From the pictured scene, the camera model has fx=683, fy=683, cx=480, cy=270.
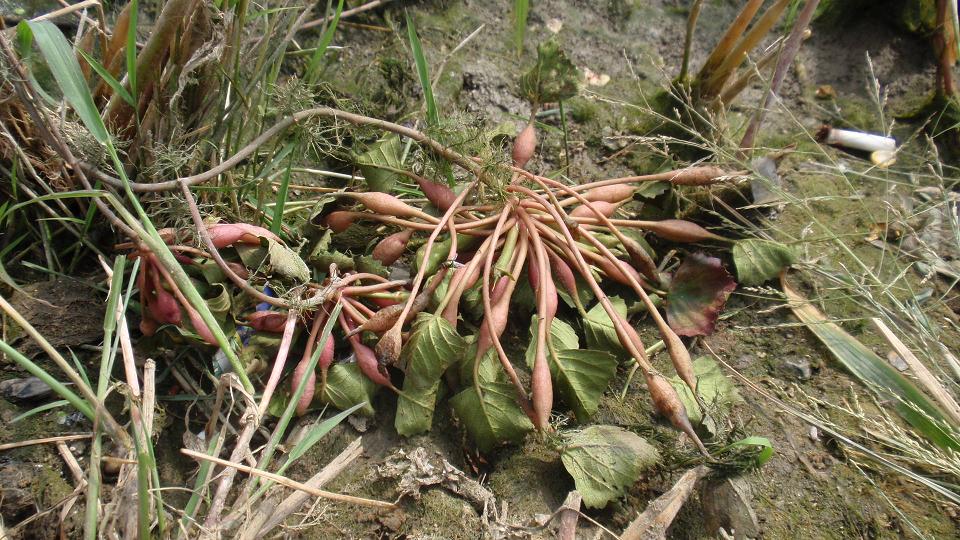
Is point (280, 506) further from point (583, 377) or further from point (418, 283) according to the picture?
point (583, 377)

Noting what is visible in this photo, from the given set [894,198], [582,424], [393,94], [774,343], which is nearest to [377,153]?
[393,94]

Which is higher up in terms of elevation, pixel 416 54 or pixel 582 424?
pixel 416 54

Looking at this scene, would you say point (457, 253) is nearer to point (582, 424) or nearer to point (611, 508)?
point (582, 424)

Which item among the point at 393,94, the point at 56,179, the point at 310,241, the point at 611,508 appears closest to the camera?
the point at 611,508

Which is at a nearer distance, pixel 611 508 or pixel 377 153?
pixel 611 508

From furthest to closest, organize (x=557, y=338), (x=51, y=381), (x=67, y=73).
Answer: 1. (x=557, y=338)
2. (x=67, y=73)
3. (x=51, y=381)

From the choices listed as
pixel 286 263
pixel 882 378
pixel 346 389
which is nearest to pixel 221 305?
pixel 286 263

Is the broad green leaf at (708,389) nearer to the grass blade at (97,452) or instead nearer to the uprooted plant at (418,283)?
the uprooted plant at (418,283)
